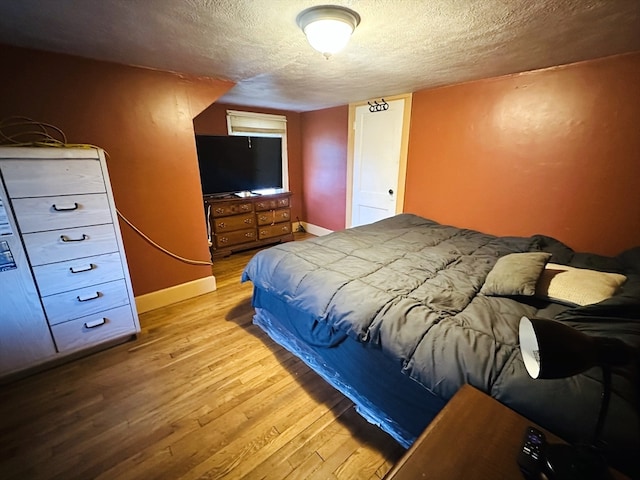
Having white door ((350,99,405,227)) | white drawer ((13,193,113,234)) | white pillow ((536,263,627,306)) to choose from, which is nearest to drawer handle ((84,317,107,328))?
white drawer ((13,193,113,234))

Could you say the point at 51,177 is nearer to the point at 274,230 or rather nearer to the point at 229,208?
the point at 229,208

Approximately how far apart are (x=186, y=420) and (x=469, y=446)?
141cm

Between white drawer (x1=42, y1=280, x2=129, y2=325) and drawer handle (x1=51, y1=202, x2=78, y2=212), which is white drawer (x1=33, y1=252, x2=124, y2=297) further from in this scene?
drawer handle (x1=51, y1=202, x2=78, y2=212)

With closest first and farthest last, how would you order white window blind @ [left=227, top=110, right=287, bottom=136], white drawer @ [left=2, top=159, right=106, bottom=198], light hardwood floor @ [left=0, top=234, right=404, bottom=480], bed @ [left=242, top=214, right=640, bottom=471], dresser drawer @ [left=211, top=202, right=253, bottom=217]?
1. bed @ [left=242, top=214, right=640, bottom=471]
2. light hardwood floor @ [left=0, top=234, right=404, bottom=480]
3. white drawer @ [left=2, top=159, right=106, bottom=198]
4. dresser drawer @ [left=211, top=202, right=253, bottom=217]
5. white window blind @ [left=227, top=110, right=287, bottom=136]

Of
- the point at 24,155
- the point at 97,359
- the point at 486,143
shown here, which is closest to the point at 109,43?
the point at 24,155

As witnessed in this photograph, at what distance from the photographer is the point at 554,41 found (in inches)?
64.2

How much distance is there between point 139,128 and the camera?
219 centimetres

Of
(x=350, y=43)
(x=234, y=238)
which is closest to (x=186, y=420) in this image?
(x=350, y=43)

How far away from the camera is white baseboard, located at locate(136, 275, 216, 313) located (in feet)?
8.04

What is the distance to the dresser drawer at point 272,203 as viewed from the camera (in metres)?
3.90

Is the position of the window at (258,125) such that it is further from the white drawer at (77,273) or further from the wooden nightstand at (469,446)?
the wooden nightstand at (469,446)

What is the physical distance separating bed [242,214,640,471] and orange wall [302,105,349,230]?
216cm

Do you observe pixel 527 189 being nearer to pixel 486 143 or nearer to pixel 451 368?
pixel 486 143

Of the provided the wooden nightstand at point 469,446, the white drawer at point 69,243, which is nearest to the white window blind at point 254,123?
the white drawer at point 69,243
